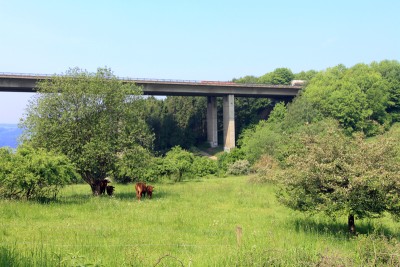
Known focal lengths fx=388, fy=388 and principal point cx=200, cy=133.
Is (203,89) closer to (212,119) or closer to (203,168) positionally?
(212,119)

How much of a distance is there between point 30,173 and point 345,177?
14.2 meters

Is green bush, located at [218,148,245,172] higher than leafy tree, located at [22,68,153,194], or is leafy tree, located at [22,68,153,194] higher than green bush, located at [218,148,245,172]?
leafy tree, located at [22,68,153,194]

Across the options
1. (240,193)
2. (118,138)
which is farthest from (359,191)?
(118,138)

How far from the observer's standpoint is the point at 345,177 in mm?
12117

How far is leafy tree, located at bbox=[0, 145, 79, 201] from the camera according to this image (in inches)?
731

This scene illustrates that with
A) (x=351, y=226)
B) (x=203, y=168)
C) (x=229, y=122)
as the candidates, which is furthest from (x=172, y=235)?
(x=229, y=122)

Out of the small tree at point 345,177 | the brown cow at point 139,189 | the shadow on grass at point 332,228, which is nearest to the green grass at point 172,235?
the shadow on grass at point 332,228

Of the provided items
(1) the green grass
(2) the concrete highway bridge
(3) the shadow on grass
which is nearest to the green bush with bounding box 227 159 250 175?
(2) the concrete highway bridge

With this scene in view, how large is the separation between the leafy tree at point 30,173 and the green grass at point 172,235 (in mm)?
1132

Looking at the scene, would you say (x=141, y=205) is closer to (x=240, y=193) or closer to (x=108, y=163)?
(x=108, y=163)

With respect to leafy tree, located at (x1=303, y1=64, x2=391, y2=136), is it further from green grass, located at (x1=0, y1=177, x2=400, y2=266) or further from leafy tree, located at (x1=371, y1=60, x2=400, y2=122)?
green grass, located at (x1=0, y1=177, x2=400, y2=266)

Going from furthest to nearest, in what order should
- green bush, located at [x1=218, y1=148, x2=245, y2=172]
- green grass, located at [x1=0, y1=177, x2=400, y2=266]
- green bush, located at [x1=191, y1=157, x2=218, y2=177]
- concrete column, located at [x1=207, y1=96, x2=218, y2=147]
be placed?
concrete column, located at [x1=207, y1=96, x2=218, y2=147] < green bush, located at [x1=218, y1=148, x2=245, y2=172] < green bush, located at [x1=191, y1=157, x2=218, y2=177] < green grass, located at [x1=0, y1=177, x2=400, y2=266]

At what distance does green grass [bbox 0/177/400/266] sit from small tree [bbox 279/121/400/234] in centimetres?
101

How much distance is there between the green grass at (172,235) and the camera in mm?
8250
